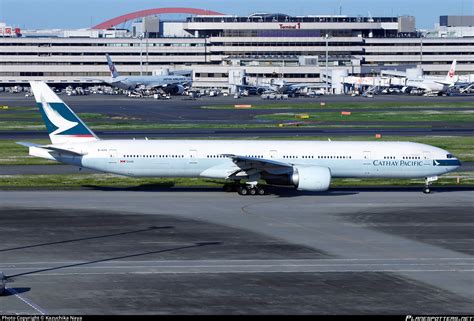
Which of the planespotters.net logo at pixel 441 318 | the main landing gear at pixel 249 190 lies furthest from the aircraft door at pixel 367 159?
the planespotters.net logo at pixel 441 318

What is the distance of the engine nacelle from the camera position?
5678cm

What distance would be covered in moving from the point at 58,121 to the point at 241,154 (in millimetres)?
11691

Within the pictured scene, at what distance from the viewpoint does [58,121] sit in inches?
2343

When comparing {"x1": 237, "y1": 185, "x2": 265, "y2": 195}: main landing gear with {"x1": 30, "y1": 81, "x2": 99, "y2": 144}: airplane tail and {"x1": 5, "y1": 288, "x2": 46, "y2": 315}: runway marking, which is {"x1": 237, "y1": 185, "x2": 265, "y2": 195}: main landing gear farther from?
{"x1": 5, "y1": 288, "x2": 46, "y2": 315}: runway marking

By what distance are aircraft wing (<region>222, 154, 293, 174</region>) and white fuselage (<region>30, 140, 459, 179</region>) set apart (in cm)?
101

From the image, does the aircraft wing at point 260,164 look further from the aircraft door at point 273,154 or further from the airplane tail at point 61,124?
the airplane tail at point 61,124

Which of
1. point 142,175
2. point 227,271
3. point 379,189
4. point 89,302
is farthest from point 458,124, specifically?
point 89,302

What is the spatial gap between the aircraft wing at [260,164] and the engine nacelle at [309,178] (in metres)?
0.53

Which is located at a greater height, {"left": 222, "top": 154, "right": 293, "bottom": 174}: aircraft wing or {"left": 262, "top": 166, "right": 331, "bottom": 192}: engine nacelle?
{"left": 222, "top": 154, "right": 293, "bottom": 174}: aircraft wing

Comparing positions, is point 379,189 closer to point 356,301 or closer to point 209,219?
point 209,219

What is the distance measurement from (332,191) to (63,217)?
19.2 metres

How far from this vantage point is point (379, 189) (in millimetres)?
62281

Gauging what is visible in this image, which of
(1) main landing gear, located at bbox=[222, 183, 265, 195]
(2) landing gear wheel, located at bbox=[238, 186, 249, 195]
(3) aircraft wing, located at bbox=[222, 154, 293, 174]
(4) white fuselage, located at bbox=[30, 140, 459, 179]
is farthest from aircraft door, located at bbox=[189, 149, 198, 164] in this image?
(2) landing gear wheel, located at bbox=[238, 186, 249, 195]

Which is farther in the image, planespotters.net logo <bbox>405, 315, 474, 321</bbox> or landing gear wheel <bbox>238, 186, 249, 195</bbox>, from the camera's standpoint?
landing gear wheel <bbox>238, 186, 249, 195</bbox>
